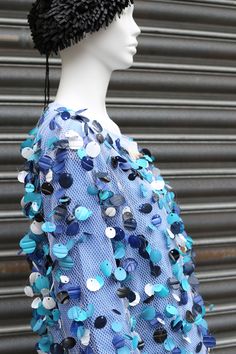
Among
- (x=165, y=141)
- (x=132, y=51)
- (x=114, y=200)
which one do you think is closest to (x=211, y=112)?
(x=165, y=141)

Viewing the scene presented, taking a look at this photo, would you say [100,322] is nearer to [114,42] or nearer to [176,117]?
[114,42]

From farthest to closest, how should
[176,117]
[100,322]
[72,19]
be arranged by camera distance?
[176,117], [72,19], [100,322]

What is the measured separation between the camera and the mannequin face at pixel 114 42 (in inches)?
56.3

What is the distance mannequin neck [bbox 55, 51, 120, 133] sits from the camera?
1.46 metres

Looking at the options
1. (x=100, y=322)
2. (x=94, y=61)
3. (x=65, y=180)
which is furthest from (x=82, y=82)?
(x=100, y=322)

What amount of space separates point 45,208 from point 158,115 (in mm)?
1401

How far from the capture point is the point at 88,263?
1259mm

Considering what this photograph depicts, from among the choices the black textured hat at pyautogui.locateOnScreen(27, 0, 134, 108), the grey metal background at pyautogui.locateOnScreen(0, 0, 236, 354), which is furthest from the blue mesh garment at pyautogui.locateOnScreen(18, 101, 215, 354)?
the grey metal background at pyautogui.locateOnScreen(0, 0, 236, 354)

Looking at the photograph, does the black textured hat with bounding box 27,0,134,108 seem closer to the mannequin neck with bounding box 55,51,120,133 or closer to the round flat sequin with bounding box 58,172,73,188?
the mannequin neck with bounding box 55,51,120,133

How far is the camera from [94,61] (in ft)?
4.78

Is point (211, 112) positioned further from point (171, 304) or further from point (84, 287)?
point (84, 287)

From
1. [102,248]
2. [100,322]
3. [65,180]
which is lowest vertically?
[100,322]

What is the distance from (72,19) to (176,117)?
55.8 inches

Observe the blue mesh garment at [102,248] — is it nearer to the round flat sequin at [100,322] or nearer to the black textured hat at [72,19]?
the round flat sequin at [100,322]
